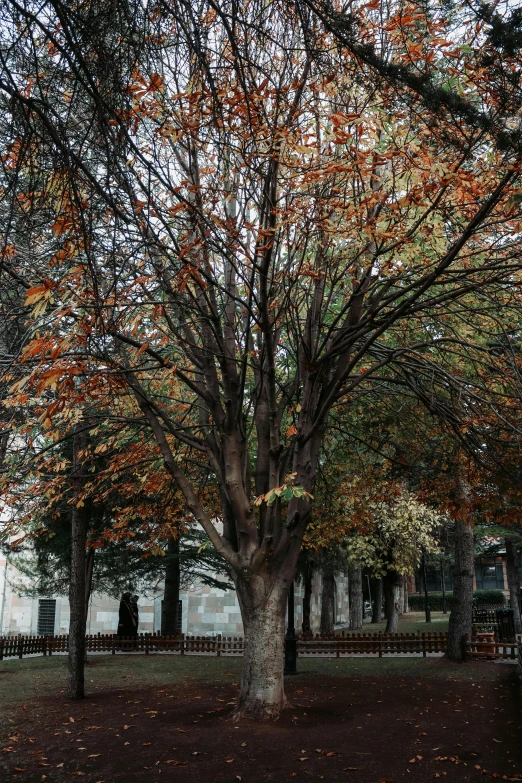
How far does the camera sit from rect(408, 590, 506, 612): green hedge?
55844 millimetres

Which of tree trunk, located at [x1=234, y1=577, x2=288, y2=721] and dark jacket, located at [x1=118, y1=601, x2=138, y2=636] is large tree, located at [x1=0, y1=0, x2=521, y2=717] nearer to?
tree trunk, located at [x1=234, y1=577, x2=288, y2=721]

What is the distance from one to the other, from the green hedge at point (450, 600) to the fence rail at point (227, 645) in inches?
1362

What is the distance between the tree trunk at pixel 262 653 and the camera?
33.4 ft

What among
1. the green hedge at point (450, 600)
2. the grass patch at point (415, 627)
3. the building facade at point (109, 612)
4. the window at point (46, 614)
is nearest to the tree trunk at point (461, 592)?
the grass patch at point (415, 627)

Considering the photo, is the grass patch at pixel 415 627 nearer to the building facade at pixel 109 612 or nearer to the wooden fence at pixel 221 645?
the wooden fence at pixel 221 645

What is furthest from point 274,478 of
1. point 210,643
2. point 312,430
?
point 210,643

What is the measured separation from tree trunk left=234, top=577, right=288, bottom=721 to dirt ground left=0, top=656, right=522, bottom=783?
0.32 metres

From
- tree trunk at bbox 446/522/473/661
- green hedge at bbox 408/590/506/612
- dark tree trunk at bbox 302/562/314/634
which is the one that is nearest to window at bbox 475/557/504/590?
green hedge at bbox 408/590/506/612

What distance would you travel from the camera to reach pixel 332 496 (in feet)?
51.1

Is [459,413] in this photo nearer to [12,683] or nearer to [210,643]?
[12,683]

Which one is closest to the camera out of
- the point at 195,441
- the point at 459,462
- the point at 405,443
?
the point at 195,441

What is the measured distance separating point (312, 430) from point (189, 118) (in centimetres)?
480

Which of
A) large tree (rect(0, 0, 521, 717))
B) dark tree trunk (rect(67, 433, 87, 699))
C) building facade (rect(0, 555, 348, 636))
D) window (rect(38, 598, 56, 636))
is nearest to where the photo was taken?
large tree (rect(0, 0, 521, 717))

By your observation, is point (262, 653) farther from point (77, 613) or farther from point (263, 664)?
point (77, 613)
